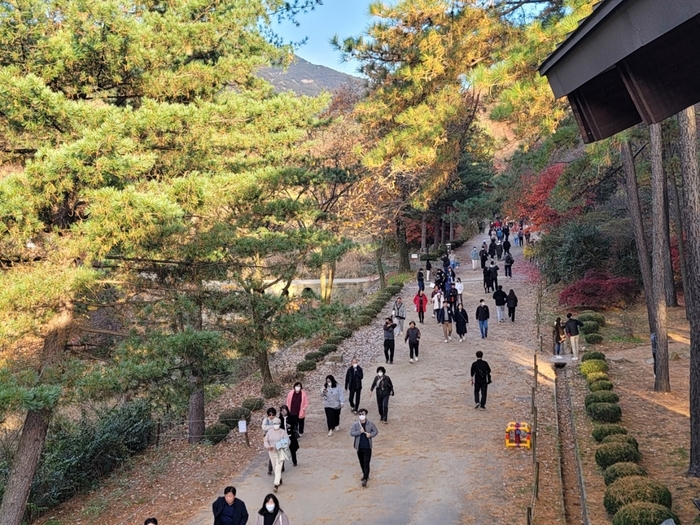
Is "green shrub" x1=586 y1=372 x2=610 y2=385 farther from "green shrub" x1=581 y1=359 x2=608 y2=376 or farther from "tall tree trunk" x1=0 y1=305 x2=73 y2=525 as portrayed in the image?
"tall tree trunk" x1=0 y1=305 x2=73 y2=525

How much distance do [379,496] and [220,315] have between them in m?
6.58

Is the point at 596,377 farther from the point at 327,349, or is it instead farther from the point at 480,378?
the point at 327,349

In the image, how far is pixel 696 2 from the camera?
3.10m

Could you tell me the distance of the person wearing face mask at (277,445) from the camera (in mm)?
10779

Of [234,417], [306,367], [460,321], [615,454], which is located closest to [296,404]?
[234,417]

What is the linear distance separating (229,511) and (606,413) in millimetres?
8309

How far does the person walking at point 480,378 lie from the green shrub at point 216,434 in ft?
20.5

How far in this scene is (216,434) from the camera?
14625 mm

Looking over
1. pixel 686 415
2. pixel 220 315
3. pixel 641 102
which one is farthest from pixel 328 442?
pixel 641 102

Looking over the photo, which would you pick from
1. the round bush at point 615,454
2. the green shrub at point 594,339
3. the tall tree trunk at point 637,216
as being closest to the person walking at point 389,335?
the green shrub at point 594,339

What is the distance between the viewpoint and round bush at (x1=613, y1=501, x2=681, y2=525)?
7.46 metres

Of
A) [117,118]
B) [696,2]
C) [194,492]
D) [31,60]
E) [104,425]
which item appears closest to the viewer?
[696,2]

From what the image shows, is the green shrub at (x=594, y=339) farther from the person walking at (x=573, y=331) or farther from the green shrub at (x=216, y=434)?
the green shrub at (x=216, y=434)

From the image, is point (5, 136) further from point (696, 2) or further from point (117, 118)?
point (696, 2)
